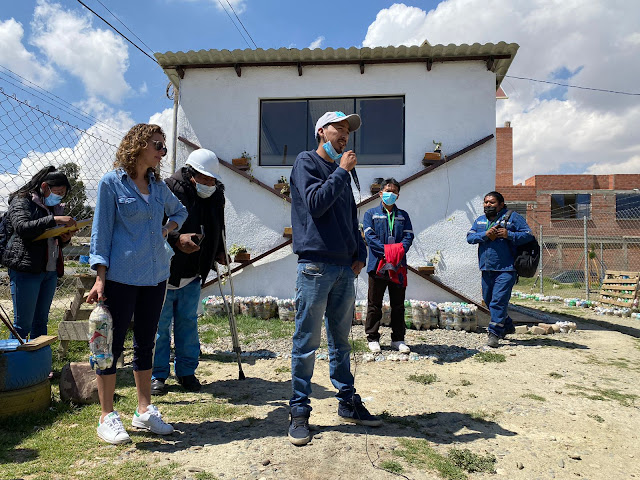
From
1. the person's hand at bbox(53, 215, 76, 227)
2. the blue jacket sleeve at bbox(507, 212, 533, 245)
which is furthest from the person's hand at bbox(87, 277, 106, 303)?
the blue jacket sleeve at bbox(507, 212, 533, 245)

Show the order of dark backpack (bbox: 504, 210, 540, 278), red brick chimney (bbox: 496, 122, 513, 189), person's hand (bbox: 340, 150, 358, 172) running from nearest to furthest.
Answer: person's hand (bbox: 340, 150, 358, 172) < dark backpack (bbox: 504, 210, 540, 278) < red brick chimney (bbox: 496, 122, 513, 189)

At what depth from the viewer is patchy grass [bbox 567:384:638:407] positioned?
3588 mm

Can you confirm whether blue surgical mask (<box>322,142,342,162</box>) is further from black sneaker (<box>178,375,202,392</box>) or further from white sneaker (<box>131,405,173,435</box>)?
black sneaker (<box>178,375,202,392</box>)

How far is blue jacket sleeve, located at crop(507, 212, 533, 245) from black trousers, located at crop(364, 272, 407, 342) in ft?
5.13

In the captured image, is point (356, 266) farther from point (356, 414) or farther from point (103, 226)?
point (103, 226)

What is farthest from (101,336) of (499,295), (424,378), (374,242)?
(499,295)

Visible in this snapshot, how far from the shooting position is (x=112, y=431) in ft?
8.31

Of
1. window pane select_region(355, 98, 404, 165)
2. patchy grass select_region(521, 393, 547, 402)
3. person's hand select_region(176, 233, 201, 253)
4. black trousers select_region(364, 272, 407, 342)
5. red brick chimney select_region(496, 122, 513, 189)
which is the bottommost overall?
patchy grass select_region(521, 393, 547, 402)

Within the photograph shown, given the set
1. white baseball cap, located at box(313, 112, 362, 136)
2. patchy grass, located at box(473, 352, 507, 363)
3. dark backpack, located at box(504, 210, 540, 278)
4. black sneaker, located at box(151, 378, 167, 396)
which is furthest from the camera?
dark backpack, located at box(504, 210, 540, 278)

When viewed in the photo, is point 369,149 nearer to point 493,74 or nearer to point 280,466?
point 493,74

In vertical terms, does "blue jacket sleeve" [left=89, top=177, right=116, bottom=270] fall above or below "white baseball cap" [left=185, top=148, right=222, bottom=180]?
below

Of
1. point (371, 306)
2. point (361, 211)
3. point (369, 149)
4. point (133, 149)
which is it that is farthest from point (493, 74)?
point (133, 149)

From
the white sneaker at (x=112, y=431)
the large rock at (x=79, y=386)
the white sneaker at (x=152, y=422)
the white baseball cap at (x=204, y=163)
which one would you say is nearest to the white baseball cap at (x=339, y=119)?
the white baseball cap at (x=204, y=163)

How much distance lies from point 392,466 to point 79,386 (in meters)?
2.33
